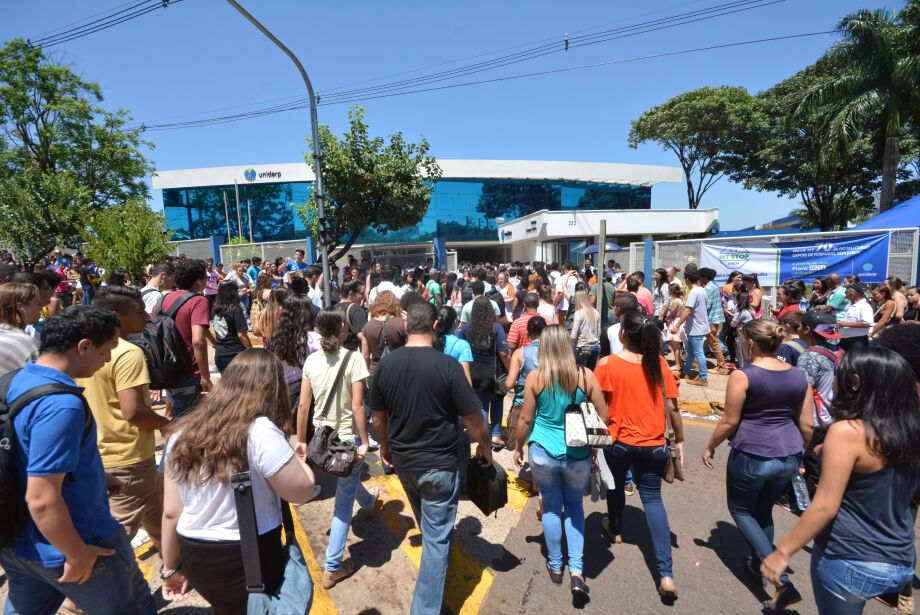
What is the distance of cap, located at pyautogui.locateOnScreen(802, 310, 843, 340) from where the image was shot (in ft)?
11.9

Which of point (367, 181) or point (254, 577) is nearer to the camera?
point (254, 577)

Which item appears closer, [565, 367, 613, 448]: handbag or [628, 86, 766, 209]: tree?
[565, 367, 613, 448]: handbag

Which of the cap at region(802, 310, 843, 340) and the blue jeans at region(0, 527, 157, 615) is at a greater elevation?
the cap at region(802, 310, 843, 340)

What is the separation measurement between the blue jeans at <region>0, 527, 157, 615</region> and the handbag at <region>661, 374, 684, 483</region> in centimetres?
301

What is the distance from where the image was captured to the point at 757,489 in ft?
9.22

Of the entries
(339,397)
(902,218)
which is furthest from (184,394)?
(902,218)

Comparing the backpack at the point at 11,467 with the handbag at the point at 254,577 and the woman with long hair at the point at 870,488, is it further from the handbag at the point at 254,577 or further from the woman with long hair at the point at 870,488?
the woman with long hair at the point at 870,488

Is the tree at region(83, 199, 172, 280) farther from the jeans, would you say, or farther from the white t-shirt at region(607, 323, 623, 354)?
the white t-shirt at region(607, 323, 623, 354)

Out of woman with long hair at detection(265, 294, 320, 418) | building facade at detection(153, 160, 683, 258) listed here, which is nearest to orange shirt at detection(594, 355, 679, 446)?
woman with long hair at detection(265, 294, 320, 418)

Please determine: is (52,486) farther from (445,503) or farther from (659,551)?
(659,551)

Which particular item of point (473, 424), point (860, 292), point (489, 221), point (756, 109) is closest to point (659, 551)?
point (473, 424)

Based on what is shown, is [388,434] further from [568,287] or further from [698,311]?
[568,287]

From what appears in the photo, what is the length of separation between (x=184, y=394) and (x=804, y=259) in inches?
428

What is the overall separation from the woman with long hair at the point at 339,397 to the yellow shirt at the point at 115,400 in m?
0.98
